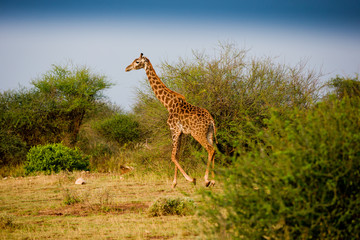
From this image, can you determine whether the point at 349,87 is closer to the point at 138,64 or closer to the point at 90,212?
the point at 138,64

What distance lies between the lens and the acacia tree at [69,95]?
62.3 feet

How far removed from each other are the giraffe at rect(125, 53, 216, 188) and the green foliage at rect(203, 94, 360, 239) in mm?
5557

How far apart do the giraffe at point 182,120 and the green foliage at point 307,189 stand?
556 cm

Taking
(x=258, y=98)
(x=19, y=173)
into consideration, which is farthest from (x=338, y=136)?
(x=19, y=173)

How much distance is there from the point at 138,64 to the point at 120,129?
9.76 meters

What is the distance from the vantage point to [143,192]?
1008cm

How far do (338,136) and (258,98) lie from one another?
27.0 feet

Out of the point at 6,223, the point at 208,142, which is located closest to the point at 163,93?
the point at 208,142

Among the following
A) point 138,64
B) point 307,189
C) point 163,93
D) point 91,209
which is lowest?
point 91,209

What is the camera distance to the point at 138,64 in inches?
428

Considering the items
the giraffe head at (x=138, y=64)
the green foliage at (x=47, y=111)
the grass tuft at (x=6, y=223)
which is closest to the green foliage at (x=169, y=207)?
the grass tuft at (x=6, y=223)

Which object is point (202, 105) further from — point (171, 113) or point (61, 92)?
point (61, 92)

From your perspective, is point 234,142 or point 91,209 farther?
point 91,209

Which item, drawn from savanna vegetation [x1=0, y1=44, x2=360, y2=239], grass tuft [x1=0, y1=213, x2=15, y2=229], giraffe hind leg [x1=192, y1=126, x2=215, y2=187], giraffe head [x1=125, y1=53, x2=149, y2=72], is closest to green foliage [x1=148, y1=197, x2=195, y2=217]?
savanna vegetation [x1=0, y1=44, x2=360, y2=239]
